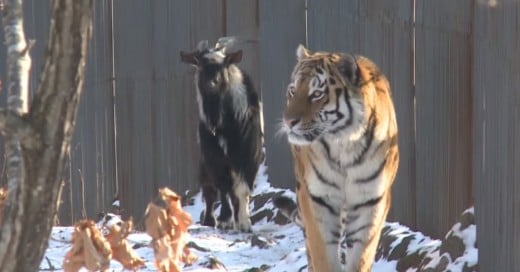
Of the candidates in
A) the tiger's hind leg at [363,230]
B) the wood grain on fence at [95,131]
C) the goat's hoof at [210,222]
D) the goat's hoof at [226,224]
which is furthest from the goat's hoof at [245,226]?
the tiger's hind leg at [363,230]

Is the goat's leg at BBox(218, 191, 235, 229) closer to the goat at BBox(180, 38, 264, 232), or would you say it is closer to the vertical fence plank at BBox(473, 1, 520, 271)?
the goat at BBox(180, 38, 264, 232)

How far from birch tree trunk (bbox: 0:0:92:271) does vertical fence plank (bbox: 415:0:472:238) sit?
15.8ft

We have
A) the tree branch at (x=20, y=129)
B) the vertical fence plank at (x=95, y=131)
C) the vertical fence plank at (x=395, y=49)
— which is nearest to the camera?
the tree branch at (x=20, y=129)

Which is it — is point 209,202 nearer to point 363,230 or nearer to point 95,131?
point 95,131

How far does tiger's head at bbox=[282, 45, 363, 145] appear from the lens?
733cm

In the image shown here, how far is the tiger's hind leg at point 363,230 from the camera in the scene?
7438 mm

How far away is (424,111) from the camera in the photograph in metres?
8.70

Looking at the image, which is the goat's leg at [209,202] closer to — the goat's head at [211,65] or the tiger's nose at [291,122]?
the goat's head at [211,65]

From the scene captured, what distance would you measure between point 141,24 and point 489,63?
6.57m

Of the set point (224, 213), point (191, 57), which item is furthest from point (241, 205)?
point (191, 57)

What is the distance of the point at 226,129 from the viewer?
11508 mm

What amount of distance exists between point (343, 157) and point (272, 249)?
273cm

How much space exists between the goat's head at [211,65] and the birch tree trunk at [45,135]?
8.03m

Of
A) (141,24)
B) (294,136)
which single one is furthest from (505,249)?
(141,24)
